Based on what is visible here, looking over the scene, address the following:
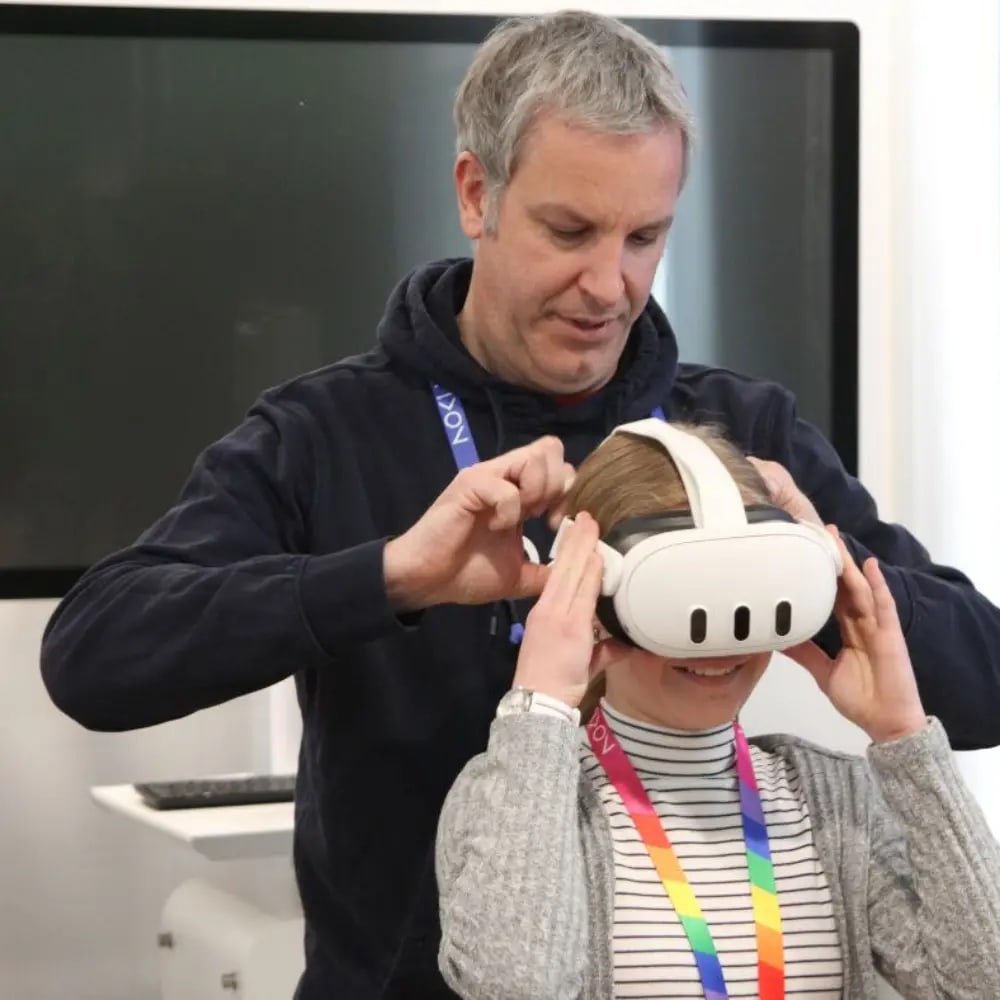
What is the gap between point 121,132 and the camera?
244 centimetres

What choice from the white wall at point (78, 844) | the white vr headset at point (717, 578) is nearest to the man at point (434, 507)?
the white vr headset at point (717, 578)

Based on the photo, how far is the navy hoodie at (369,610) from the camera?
54.8 inches

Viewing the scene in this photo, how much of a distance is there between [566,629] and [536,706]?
62mm

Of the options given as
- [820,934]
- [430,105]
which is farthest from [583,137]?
[430,105]

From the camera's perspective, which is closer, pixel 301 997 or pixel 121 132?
pixel 301 997

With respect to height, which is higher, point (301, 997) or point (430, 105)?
point (430, 105)

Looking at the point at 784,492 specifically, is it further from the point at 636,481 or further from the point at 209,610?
the point at 209,610

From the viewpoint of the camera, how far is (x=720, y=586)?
4.07 feet

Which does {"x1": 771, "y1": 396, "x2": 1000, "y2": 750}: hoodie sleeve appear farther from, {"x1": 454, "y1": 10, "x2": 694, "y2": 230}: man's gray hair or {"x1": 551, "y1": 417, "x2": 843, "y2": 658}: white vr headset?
{"x1": 454, "y1": 10, "x2": 694, "y2": 230}: man's gray hair

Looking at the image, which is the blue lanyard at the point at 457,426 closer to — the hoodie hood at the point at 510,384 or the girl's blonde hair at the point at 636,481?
the hoodie hood at the point at 510,384

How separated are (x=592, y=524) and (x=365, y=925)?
442 millimetres

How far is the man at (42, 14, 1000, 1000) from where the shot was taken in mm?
1396

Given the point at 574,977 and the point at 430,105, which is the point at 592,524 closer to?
the point at 574,977

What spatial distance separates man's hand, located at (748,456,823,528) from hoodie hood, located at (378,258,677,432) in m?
0.21
